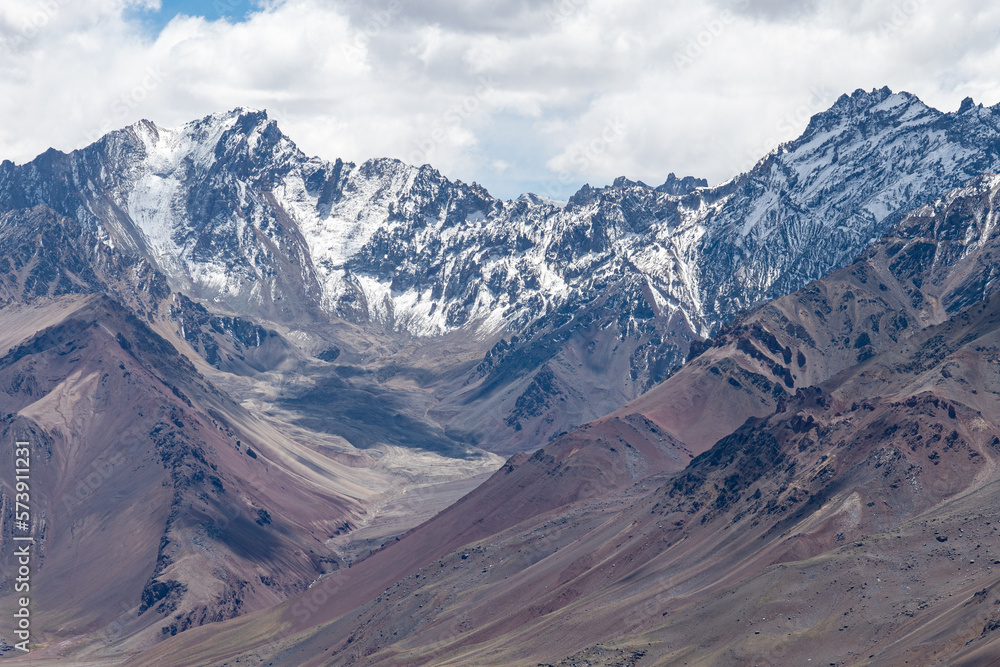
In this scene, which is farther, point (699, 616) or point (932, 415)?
point (932, 415)

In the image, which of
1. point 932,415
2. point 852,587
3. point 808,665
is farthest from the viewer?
point 932,415

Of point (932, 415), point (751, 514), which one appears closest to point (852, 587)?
point (751, 514)

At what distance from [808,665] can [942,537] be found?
27.9 meters

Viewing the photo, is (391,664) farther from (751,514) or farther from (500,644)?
(751,514)

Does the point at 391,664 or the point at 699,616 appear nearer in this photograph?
the point at 699,616

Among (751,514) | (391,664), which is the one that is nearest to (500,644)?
(391,664)

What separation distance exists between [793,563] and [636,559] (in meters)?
38.4

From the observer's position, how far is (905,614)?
14112cm

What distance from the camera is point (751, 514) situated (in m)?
192

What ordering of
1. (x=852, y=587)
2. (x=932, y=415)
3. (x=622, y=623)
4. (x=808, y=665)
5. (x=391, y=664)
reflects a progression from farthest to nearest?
1. (x=932, y=415)
2. (x=391, y=664)
3. (x=622, y=623)
4. (x=852, y=587)
5. (x=808, y=665)

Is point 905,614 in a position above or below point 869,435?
below

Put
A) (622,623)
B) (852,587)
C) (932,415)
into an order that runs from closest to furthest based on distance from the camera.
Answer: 1. (852,587)
2. (622,623)
3. (932,415)

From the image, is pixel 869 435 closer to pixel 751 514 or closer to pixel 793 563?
pixel 751 514

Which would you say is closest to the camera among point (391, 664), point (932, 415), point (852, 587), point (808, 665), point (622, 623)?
point (808, 665)
